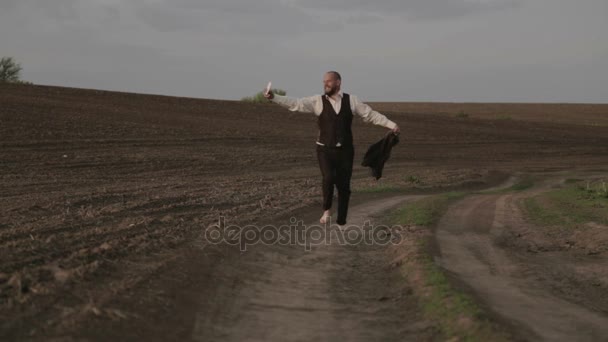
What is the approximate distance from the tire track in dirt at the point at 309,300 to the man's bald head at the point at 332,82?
6.77 ft

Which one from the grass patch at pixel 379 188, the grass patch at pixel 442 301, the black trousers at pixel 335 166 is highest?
the black trousers at pixel 335 166

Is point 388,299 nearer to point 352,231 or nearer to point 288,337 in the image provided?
point 288,337

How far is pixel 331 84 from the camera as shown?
9.34 metres

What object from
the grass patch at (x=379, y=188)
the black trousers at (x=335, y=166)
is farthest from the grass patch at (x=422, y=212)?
the grass patch at (x=379, y=188)

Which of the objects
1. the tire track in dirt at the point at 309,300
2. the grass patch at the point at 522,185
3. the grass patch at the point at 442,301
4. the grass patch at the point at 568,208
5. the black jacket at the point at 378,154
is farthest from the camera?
the grass patch at the point at 522,185

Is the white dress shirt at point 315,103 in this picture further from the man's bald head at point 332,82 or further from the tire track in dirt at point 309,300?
the tire track in dirt at point 309,300

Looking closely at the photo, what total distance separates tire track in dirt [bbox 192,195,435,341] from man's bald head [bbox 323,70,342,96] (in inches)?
81.3

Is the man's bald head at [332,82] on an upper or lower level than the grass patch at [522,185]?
upper

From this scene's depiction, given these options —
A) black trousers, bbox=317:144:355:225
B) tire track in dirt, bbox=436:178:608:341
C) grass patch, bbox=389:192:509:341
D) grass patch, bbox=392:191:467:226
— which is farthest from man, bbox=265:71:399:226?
grass patch, bbox=392:191:467:226

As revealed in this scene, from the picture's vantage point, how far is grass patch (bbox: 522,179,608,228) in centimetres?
1407

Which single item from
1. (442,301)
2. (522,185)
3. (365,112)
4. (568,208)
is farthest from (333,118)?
(522,185)

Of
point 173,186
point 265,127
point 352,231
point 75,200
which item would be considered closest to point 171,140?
point 265,127

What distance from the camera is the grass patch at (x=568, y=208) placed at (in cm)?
1407

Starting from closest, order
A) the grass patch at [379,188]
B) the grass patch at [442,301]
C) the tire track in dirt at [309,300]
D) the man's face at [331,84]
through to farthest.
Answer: the grass patch at [442,301], the tire track in dirt at [309,300], the man's face at [331,84], the grass patch at [379,188]
